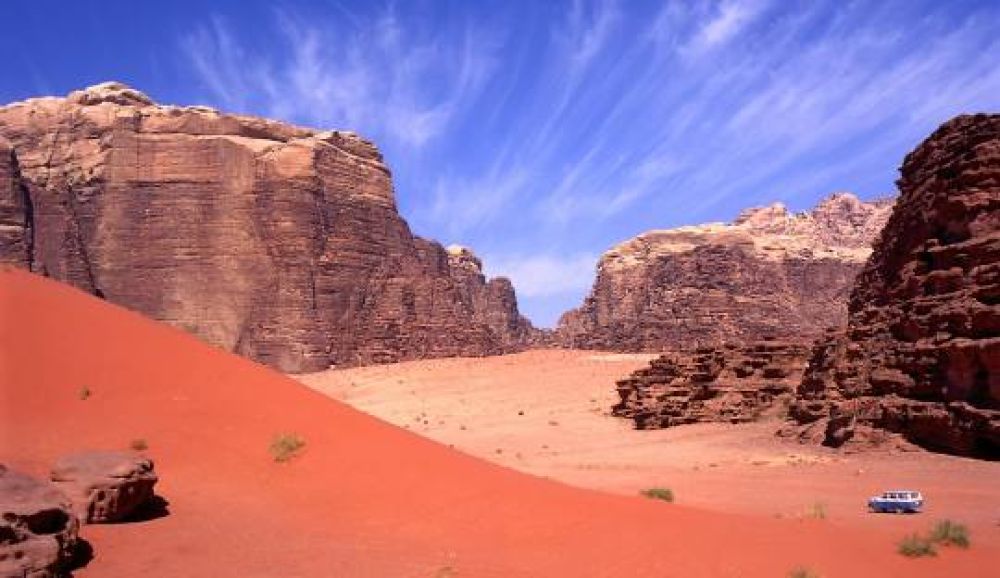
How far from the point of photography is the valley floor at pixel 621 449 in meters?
15.9

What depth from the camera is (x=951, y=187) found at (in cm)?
2375

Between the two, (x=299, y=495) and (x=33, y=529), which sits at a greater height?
(x=33, y=529)

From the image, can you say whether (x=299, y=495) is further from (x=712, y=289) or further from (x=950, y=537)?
(x=712, y=289)

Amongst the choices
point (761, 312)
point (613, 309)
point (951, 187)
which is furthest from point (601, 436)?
point (613, 309)

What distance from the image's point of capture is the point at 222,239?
69812mm

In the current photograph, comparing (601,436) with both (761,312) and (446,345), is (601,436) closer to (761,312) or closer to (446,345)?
(446,345)

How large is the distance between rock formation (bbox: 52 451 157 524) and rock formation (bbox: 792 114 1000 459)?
18053 millimetres

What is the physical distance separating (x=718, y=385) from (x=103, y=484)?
31.2 metres

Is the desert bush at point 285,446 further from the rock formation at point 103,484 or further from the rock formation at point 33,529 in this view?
the rock formation at point 33,529

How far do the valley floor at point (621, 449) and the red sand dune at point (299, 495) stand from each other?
4000 millimetres

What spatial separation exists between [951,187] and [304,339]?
169 feet

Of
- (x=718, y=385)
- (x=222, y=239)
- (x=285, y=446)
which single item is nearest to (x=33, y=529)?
(x=285, y=446)

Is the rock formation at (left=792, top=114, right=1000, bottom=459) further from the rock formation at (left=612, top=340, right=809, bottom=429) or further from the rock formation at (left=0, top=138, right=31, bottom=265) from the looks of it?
the rock formation at (left=0, top=138, right=31, bottom=265)

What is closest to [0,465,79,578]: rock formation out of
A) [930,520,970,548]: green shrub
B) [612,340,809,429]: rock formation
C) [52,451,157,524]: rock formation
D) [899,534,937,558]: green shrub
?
[52,451,157,524]: rock formation
